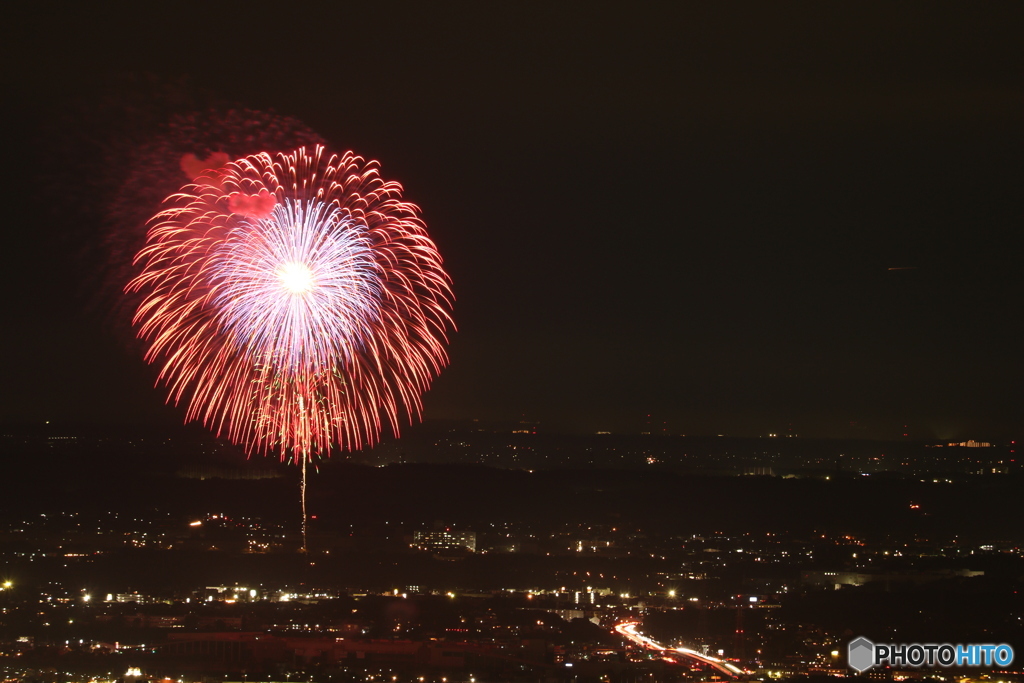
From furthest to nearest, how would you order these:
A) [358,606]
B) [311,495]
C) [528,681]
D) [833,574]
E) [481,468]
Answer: [481,468]
[311,495]
[833,574]
[358,606]
[528,681]

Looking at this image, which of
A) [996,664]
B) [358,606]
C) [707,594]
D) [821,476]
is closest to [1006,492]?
[821,476]

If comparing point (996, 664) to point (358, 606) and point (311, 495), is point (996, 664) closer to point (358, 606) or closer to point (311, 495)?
point (358, 606)

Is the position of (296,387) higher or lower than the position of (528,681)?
higher

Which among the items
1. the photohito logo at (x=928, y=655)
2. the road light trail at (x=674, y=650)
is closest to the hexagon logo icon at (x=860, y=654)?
the photohito logo at (x=928, y=655)

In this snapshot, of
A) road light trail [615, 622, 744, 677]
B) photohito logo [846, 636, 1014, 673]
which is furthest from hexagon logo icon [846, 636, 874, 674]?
road light trail [615, 622, 744, 677]

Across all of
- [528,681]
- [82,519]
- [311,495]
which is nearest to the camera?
[528,681]

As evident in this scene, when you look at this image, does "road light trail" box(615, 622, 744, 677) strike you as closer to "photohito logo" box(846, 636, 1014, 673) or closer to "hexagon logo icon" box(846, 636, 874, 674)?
"hexagon logo icon" box(846, 636, 874, 674)

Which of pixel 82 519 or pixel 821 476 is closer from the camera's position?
pixel 82 519
